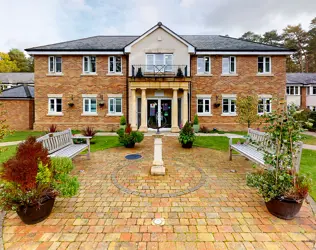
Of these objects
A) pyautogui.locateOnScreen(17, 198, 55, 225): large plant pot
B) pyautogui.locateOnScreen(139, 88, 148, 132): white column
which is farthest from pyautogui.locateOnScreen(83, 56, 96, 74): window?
pyautogui.locateOnScreen(17, 198, 55, 225): large plant pot

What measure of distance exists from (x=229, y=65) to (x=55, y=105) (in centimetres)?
1688

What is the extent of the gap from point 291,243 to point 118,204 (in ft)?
10.6

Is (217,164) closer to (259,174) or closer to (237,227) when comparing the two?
(259,174)

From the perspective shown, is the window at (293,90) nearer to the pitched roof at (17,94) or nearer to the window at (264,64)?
the window at (264,64)

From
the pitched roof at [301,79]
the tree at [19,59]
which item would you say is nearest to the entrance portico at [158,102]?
the pitched roof at [301,79]

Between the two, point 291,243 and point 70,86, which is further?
point 70,86

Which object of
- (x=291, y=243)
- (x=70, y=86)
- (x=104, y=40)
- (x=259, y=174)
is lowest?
(x=291, y=243)

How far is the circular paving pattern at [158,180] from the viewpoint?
178 inches

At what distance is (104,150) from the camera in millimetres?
9133

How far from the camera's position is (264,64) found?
16219 mm

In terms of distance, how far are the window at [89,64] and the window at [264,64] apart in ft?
51.0

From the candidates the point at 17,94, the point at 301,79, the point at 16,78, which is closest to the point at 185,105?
the point at 17,94

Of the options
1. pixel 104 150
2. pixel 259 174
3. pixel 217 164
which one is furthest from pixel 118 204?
pixel 104 150

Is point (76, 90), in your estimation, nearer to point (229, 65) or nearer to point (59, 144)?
point (59, 144)
